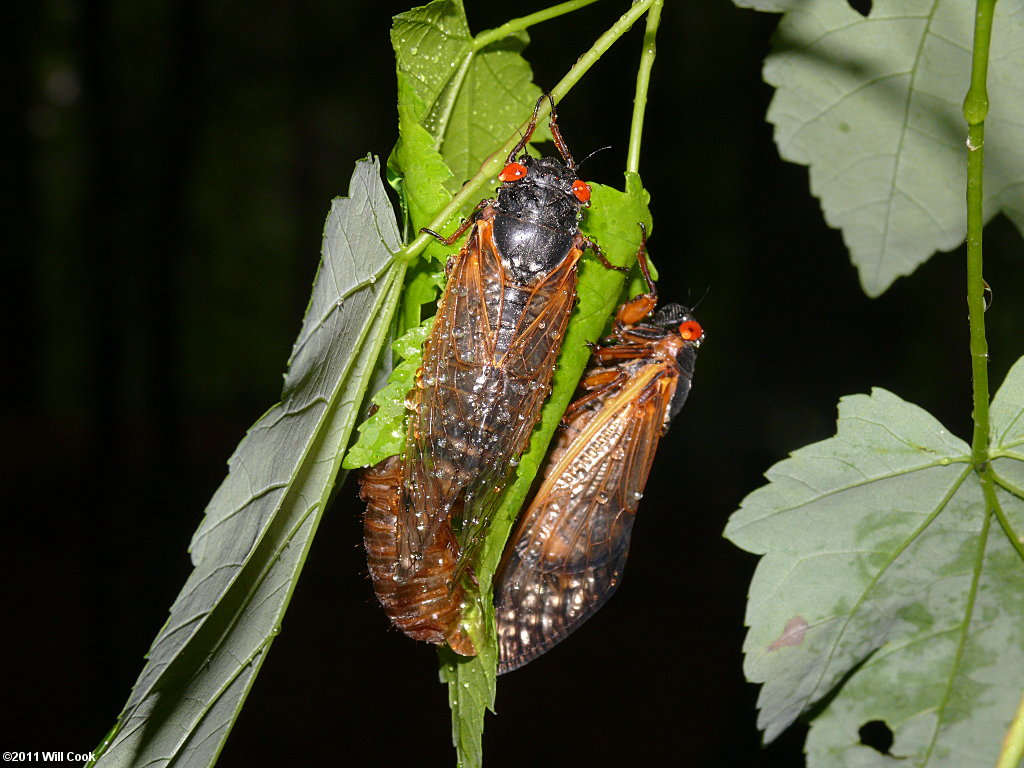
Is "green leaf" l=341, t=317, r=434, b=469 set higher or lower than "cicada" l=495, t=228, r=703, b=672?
higher

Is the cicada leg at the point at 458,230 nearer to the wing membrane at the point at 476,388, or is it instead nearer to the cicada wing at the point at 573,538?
the wing membrane at the point at 476,388

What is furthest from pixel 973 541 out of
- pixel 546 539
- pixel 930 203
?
pixel 546 539

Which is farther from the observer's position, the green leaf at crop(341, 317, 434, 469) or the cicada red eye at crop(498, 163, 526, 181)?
the cicada red eye at crop(498, 163, 526, 181)

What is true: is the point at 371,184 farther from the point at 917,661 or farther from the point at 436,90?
the point at 917,661

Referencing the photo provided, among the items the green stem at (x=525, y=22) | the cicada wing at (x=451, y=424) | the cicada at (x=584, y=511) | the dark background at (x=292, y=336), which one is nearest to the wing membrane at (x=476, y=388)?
the cicada wing at (x=451, y=424)

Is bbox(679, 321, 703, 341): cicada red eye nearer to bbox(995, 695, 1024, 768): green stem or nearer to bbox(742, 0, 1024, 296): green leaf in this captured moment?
bbox(742, 0, 1024, 296): green leaf

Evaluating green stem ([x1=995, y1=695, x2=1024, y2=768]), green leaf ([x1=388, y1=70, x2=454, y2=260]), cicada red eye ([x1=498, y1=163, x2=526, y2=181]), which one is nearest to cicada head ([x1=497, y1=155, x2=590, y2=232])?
cicada red eye ([x1=498, y1=163, x2=526, y2=181])

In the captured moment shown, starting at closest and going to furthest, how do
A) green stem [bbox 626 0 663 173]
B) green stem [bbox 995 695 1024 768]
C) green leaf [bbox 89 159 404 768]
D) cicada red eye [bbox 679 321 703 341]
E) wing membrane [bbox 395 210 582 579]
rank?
1. green stem [bbox 995 695 1024 768]
2. green leaf [bbox 89 159 404 768]
3. green stem [bbox 626 0 663 173]
4. wing membrane [bbox 395 210 582 579]
5. cicada red eye [bbox 679 321 703 341]

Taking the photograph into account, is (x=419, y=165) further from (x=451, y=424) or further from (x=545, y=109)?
(x=451, y=424)
